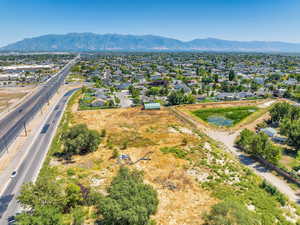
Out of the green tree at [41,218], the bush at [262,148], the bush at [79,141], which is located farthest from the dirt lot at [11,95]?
the bush at [262,148]

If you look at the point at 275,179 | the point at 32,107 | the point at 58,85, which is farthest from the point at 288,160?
the point at 58,85

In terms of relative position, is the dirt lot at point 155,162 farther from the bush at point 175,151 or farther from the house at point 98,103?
the house at point 98,103

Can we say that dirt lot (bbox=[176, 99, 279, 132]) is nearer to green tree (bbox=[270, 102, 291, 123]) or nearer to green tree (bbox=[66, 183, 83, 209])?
green tree (bbox=[270, 102, 291, 123])

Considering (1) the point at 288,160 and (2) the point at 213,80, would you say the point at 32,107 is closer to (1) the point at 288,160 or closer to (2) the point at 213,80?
(1) the point at 288,160

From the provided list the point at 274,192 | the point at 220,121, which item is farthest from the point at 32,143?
the point at 220,121

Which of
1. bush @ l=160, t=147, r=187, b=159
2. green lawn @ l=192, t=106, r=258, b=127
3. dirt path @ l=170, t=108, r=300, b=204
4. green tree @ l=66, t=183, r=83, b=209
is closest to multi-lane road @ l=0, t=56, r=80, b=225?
green tree @ l=66, t=183, r=83, b=209

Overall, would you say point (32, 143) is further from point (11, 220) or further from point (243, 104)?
point (243, 104)

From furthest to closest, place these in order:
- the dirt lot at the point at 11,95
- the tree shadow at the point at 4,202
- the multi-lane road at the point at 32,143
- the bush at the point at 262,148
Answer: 1. the dirt lot at the point at 11,95
2. the bush at the point at 262,148
3. the multi-lane road at the point at 32,143
4. the tree shadow at the point at 4,202
